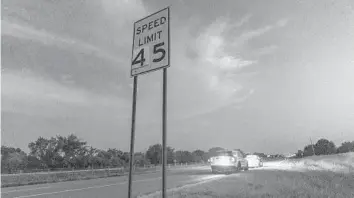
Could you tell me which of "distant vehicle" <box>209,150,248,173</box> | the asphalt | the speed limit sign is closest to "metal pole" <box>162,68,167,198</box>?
the speed limit sign

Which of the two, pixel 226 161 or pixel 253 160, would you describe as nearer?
pixel 226 161

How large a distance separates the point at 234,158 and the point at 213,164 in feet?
5.78

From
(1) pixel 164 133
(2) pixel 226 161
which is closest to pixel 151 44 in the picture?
(1) pixel 164 133

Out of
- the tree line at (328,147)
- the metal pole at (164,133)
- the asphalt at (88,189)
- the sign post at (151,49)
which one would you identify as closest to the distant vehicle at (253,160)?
the asphalt at (88,189)

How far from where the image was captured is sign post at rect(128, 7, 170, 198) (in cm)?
498

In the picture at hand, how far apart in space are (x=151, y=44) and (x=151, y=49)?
10 cm

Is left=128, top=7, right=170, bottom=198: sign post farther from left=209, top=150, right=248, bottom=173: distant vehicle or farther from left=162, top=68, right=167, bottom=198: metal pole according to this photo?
left=209, top=150, right=248, bottom=173: distant vehicle

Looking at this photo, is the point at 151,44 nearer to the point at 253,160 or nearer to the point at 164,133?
the point at 164,133

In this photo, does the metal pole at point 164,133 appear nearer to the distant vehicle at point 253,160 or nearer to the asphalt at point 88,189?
the asphalt at point 88,189

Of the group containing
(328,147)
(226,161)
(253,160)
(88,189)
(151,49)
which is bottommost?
(88,189)

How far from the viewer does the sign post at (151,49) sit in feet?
16.3

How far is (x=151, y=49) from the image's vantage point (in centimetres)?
520

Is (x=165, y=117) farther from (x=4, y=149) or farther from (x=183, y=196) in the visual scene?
(x=4, y=149)

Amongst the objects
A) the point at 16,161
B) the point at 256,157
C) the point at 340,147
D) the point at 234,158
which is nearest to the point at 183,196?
the point at 234,158
